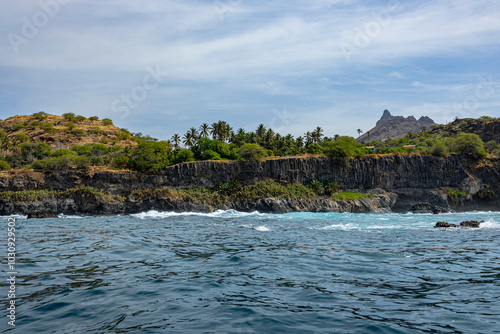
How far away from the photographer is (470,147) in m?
75.5

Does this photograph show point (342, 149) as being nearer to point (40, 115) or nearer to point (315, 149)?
point (315, 149)

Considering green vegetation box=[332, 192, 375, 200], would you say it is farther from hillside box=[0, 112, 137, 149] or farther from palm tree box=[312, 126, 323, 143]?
hillside box=[0, 112, 137, 149]

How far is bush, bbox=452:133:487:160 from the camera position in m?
75.1

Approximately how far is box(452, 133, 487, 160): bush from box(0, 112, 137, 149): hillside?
101158 millimetres

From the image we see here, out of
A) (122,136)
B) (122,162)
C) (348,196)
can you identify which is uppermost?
(122,136)

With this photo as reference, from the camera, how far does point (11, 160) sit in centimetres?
9312

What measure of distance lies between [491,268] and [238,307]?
8.96m

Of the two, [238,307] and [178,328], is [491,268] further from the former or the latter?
[178,328]

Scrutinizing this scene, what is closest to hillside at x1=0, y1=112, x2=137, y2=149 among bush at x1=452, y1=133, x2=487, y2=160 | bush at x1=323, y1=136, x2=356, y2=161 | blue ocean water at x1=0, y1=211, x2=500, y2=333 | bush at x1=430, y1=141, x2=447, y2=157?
bush at x1=323, y1=136, x2=356, y2=161

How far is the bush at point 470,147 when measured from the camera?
75062mm

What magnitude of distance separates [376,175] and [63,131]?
109m

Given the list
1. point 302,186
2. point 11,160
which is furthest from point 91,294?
point 11,160

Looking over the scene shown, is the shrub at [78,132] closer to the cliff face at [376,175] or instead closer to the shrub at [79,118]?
the shrub at [79,118]

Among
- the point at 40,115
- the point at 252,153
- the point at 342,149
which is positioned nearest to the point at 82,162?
the point at 252,153
